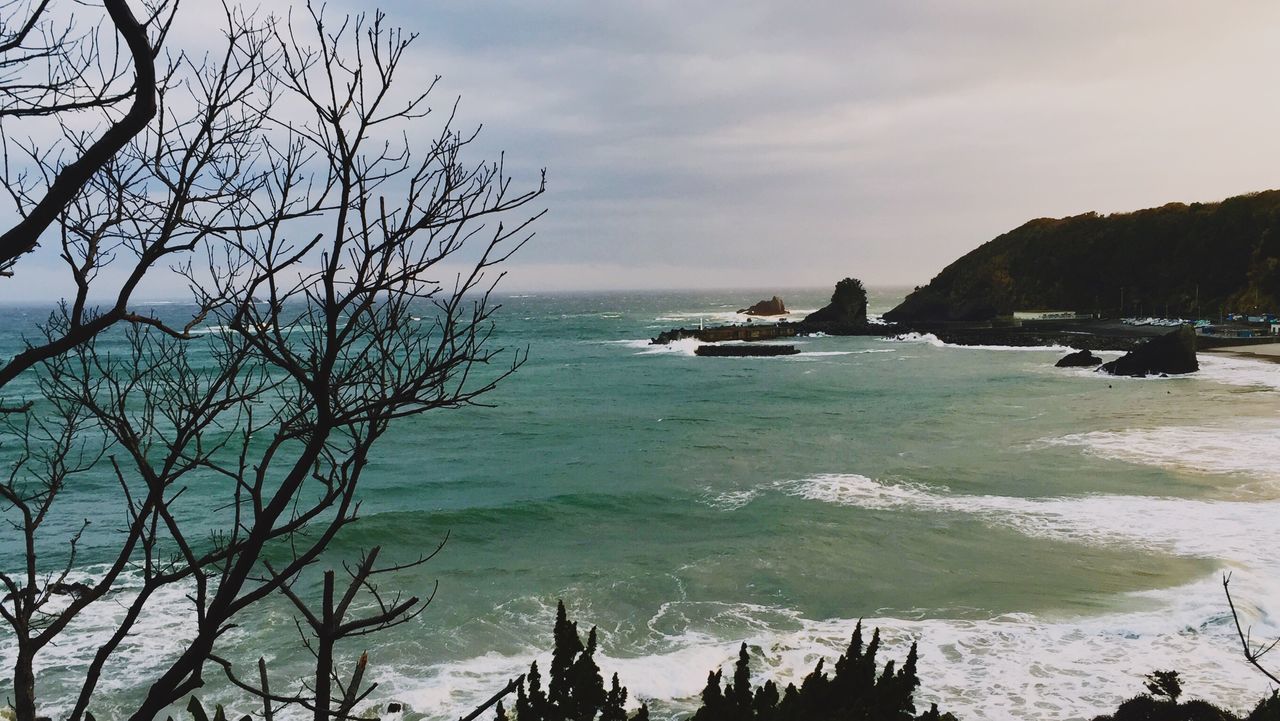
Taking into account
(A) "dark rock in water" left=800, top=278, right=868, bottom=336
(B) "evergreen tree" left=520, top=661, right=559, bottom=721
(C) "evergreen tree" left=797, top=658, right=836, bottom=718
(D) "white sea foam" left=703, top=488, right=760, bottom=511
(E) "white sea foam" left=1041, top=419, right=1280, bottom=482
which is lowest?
(D) "white sea foam" left=703, top=488, right=760, bottom=511

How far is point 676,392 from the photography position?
39.5 meters

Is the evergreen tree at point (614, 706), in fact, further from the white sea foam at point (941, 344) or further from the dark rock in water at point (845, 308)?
the dark rock in water at point (845, 308)

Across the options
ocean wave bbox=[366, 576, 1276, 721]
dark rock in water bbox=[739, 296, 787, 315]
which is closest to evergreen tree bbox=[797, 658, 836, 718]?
ocean wave bbox=[366, 576, 1276, 721]

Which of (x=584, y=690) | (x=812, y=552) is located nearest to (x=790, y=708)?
(x=584, y=690)

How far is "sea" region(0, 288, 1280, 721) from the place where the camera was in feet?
31.8

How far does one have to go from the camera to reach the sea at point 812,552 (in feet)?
31.8

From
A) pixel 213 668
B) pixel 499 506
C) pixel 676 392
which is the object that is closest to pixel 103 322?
pixel 213 668

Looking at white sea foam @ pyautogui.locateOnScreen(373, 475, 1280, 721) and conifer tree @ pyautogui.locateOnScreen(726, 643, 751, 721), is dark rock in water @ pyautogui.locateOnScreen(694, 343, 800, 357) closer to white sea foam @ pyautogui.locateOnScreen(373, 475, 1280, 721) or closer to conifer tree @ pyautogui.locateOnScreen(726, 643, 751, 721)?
white sea foam @ pyautogui.locateOnScreen(373, 475, 1280, 721)

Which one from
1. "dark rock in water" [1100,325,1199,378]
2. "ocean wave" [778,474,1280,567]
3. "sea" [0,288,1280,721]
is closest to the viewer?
"sea" [0,288,1280,721]

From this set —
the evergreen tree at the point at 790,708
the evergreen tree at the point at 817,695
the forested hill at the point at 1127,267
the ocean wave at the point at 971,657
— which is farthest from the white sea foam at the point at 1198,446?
the forested hill at the point at 1127,267

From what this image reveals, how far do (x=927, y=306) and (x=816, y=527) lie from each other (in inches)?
3443

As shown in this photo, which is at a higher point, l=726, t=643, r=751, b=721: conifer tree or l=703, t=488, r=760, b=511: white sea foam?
l=726, t=643, r=751, b=721: conifer tree

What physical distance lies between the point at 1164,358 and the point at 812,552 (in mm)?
34824

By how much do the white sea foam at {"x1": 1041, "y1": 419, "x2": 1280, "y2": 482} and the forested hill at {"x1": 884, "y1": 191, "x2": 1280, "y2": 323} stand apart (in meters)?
67.3
